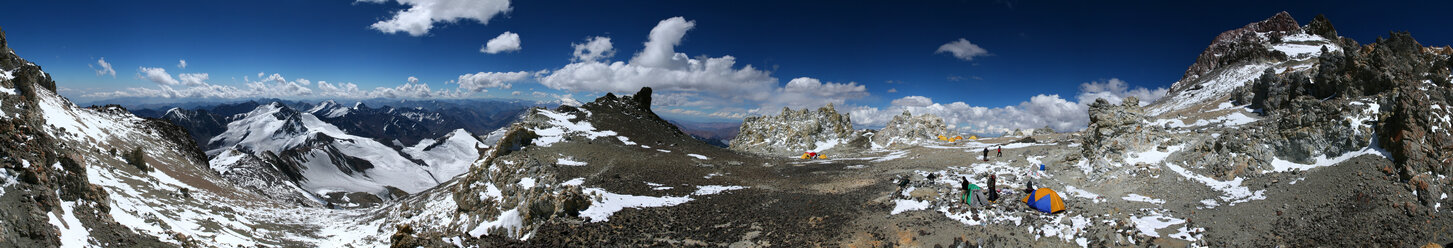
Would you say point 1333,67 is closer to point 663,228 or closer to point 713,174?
point 713,174

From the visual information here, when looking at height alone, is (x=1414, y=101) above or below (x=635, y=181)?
above

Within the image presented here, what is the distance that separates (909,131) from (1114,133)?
41550 mm

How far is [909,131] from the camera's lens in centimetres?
6650

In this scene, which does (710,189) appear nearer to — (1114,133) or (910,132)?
(1114,133)

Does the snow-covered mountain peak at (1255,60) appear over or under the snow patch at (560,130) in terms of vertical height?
over

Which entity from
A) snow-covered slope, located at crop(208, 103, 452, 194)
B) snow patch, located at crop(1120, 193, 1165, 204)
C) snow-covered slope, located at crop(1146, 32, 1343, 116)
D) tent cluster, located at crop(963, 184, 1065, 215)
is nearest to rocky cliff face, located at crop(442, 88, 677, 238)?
tent cluster, located at crop(963, 184, 1065, 215)

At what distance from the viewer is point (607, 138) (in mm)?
47156

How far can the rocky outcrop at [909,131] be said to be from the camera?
65.0 m

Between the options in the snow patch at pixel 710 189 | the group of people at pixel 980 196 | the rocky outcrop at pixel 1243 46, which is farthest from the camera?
the rocky outcrop at pixel 1243 46

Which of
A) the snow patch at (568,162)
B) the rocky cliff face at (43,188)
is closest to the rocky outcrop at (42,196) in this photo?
the rocky cliff face at (43,188)

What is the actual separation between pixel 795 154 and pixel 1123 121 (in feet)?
129

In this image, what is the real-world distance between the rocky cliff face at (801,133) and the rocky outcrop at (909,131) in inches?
123

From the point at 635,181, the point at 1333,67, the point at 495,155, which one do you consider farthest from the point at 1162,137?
the point at 495,155

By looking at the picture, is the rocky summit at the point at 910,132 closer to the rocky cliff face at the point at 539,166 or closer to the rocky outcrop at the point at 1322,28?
the rocky cliff face at the point at 539,166
